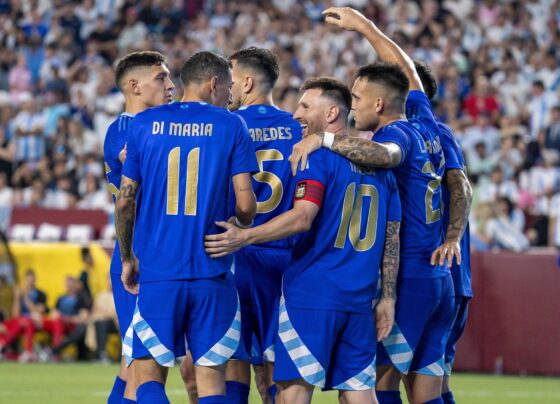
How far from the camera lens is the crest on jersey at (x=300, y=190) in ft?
22.1

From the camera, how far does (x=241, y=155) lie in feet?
22.4

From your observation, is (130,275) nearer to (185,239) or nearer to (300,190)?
(185,239)

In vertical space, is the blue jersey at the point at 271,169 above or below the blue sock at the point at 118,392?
above

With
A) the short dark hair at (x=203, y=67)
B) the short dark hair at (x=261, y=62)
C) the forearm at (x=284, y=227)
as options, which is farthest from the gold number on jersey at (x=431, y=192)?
the short dark hair at (x=203, y=67)

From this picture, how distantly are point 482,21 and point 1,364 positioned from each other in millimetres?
11900

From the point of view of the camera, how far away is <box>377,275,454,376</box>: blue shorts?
7289mm

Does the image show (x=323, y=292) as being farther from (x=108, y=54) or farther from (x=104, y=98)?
(x=108, y=54)

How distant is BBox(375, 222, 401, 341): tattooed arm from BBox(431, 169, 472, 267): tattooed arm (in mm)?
507

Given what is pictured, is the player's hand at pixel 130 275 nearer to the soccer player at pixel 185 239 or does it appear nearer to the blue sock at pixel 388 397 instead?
the soccer player at pixel 185 239

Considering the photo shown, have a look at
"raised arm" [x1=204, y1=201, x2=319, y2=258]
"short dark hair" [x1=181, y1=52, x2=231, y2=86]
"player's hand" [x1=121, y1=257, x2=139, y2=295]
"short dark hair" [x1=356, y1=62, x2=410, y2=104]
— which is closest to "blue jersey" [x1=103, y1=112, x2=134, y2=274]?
"player's hand" [x1=121, y1=257, x2=139, y2=295]

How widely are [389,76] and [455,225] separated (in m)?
1.10

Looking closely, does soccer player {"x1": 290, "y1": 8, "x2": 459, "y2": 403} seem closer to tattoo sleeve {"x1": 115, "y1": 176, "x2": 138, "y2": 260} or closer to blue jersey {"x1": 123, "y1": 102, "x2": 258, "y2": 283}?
blue jersey {"x1": 123, "y1": 102, "x2": 258, "y2": 283}

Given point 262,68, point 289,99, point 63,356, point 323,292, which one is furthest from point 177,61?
point 323,292

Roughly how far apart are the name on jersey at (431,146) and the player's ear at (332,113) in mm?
596
